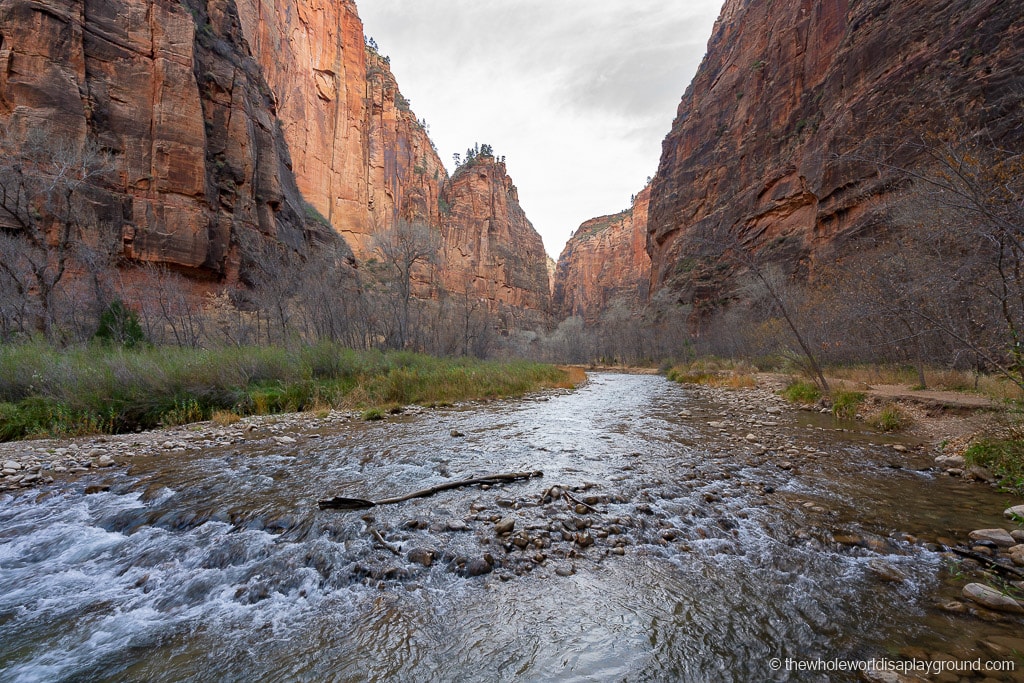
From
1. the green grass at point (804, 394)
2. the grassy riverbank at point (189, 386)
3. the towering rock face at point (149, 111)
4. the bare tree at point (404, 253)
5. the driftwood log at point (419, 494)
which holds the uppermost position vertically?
the towering rock face at point (149, 111)

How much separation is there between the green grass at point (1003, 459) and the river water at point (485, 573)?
263mm

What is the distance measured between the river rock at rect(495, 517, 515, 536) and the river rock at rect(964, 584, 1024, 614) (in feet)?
10.7

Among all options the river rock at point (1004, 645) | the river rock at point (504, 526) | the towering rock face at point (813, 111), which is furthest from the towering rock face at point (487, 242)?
the river rock at point (1004, 645)

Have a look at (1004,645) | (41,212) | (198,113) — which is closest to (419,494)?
(1004,645)

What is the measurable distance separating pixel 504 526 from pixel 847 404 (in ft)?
34.3

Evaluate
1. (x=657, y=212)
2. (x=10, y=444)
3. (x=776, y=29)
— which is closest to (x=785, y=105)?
(x=776, y=29)

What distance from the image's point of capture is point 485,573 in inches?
122

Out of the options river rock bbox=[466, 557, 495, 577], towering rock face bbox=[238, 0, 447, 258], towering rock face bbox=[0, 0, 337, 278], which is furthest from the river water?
towering rock face bbox=[238, 0, 447, 258]

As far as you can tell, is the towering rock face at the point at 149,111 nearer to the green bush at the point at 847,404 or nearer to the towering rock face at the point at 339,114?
the towering rock face at the point at 339,114

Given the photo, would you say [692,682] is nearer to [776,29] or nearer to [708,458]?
[708,458]

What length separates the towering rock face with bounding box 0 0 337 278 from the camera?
2145 cm

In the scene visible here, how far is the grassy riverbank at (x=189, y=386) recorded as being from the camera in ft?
26.8

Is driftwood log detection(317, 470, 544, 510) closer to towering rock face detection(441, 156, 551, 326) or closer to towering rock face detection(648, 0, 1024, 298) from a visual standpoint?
towering rock face detection(648, 0, 1024, 298)

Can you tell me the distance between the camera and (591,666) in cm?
214
